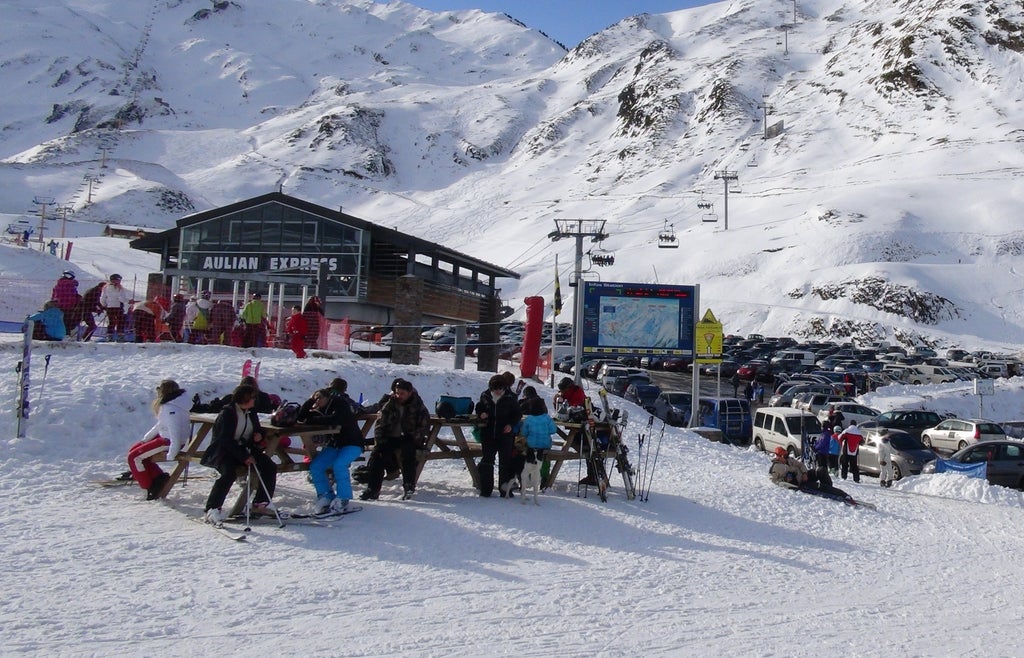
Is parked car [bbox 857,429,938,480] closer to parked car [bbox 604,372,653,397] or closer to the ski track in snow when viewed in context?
the ski track in snow

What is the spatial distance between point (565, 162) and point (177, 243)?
100861 millimetres

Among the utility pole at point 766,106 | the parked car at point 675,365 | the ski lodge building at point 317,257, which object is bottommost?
the parked car at point 675,365

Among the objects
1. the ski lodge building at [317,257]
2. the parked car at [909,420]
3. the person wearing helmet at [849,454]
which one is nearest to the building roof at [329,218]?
the ski lodge building at [317,257]

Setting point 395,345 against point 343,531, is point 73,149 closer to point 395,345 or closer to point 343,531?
point 395,345

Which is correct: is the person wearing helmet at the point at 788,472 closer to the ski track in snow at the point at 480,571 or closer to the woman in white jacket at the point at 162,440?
the ski track in snow at the point at 480,571

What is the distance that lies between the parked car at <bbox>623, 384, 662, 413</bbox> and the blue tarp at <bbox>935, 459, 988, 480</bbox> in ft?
35.5

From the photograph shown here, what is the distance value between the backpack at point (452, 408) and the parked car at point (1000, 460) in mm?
11189

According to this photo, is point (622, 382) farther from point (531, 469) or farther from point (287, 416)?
point (287, 416)

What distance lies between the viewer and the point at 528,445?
30.0 feet

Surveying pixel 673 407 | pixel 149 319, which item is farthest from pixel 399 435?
pixel 673 407

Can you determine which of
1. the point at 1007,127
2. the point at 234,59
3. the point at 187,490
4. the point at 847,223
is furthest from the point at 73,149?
the point at 187,490

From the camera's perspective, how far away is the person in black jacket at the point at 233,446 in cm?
741

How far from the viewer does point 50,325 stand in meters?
14.8

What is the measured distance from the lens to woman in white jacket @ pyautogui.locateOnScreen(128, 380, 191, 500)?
26.9 ft
